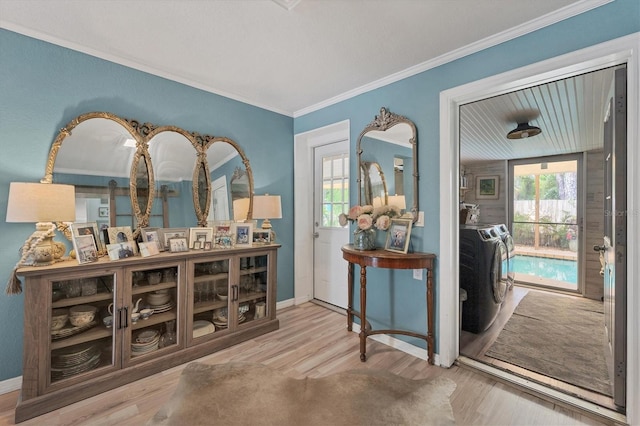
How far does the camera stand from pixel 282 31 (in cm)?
192

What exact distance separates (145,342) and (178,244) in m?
0.78

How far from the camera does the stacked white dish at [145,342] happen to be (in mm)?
2098

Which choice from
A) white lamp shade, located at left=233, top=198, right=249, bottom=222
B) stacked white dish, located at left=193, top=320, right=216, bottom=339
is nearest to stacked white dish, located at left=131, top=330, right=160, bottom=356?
stacked white dish, located at left=193, top=320, right=216, bottom=339

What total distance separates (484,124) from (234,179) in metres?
3.02

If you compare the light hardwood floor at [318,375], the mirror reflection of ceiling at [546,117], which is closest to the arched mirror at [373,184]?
the mirror reflection of ceiling at [546,117]

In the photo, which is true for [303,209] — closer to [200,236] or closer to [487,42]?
[200,236]

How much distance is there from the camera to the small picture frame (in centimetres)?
295

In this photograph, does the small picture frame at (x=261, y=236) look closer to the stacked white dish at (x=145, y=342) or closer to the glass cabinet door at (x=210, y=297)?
the glass cabinet door at (x=210, y=297)

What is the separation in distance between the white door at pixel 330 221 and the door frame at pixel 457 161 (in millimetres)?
1394

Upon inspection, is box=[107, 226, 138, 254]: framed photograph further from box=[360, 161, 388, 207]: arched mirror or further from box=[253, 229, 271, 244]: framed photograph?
box=[360, 161, 388, 207]: arched mirror

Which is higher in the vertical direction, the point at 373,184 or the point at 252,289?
the point at 373,184

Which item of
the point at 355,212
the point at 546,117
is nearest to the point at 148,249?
the point at 355,212

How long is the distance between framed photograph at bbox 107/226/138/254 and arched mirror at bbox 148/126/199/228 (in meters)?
0.24

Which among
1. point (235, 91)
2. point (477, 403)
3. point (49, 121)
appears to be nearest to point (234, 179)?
point (235, 91)
